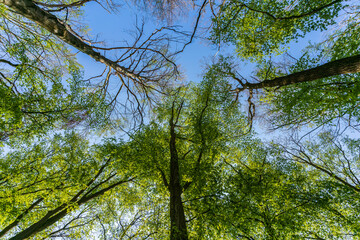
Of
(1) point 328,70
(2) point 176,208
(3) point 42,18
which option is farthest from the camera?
(2) point 176,208

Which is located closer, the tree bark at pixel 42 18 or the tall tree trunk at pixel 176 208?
the tree bark at pixel 42 18

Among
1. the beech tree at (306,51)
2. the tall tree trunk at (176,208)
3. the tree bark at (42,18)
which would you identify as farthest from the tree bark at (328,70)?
the tree bark at (42,18)

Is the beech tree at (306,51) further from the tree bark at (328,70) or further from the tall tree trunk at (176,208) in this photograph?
the tall tree trunk at (176,208)

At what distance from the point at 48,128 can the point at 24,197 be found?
2.77 m

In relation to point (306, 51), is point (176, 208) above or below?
below

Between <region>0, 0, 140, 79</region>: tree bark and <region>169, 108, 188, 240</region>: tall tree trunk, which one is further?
<region>169, 108, 188, 240</region>: tall tree trunk

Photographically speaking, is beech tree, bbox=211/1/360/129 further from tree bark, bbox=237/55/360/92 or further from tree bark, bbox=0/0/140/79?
tree bark, bbox=0/0/140/79

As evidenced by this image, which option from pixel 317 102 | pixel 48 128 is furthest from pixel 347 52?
pixel 48 128

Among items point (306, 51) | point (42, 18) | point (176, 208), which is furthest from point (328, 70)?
point (42, 18)

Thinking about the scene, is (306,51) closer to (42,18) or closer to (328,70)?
(328,70)

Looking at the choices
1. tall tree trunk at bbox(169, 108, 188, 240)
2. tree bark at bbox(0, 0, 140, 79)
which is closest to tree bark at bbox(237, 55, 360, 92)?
tall tree trunk at bbox(169, 108, 188, 240)

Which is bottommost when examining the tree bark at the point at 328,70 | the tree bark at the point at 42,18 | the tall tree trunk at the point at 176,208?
the tall tree trunk at the point at 176,208

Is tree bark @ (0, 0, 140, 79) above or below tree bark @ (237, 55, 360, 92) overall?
above

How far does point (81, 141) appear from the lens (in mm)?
8977
